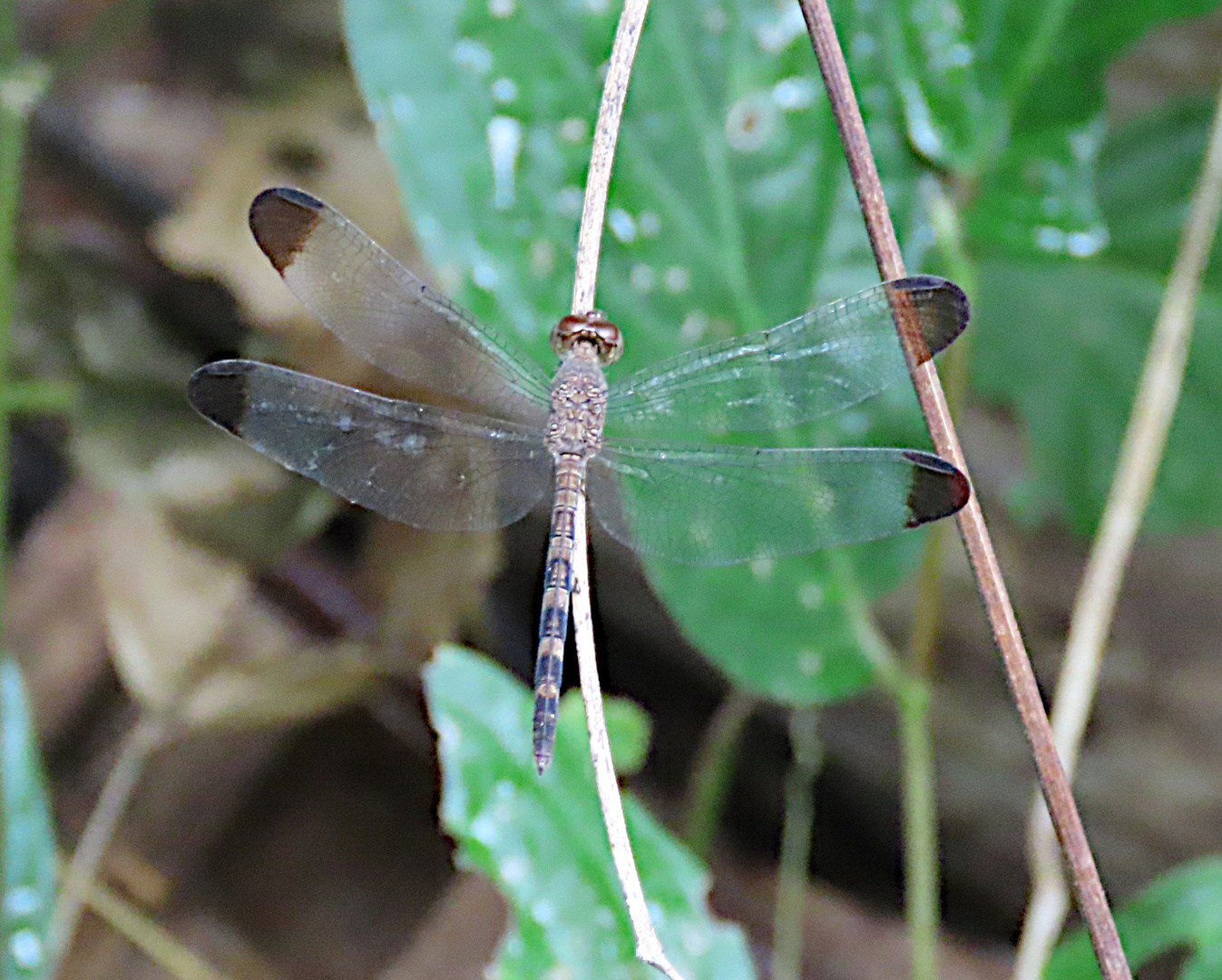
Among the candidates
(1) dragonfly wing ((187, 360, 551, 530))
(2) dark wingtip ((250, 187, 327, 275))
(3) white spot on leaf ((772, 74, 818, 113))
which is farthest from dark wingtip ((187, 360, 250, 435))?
(3) white spot on leaf ((772, 74, 818, 113))

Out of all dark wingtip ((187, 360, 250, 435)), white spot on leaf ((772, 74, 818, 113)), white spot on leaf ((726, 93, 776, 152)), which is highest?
white spot on leaf ((772, 74, 818, 113))

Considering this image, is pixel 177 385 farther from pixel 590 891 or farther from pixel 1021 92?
pixel 1021 92

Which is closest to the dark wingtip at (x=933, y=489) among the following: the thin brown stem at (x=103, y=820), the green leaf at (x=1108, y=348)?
the green leaf at (x=1108, y=348)

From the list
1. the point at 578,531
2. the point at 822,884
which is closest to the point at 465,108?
the point at 578,531

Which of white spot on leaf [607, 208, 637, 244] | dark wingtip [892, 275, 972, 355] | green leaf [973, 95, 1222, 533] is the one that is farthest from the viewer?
green leaf [973, 95, 1222, 533]

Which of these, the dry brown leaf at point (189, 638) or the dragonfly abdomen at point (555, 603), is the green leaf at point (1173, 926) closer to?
the dragonfly abdomen at point (555, 603)

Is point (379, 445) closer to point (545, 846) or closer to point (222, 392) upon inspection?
point (222, 392)

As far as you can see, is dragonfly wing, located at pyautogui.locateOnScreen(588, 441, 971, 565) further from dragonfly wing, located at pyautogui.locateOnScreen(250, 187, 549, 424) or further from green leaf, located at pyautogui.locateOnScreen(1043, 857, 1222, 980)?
green leaf, located at pyautogui.locateOnScreen(1043, 857, 1222, 980)
